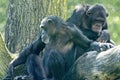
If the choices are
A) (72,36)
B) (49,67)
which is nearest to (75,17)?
(72,36)

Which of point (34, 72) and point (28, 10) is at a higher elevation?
point (28, 10)

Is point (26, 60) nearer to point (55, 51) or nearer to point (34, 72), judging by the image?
point (34, 72)

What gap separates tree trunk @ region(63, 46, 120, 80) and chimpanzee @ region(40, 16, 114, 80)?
50cm

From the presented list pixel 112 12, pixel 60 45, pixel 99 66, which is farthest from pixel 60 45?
pixel 112 12

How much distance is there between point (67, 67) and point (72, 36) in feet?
1.84

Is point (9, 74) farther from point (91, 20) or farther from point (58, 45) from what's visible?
point (91, 20)

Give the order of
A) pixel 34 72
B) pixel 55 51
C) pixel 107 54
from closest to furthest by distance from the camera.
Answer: pixel 107 54, pixel 55 51, pixel 34 72

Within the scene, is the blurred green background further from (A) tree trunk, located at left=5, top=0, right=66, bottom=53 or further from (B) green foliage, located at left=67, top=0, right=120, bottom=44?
(A) tree trunk, located at left=5, top=0, right=66, bottom=53

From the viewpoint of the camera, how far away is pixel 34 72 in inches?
354

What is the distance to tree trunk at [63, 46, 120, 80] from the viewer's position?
694cm

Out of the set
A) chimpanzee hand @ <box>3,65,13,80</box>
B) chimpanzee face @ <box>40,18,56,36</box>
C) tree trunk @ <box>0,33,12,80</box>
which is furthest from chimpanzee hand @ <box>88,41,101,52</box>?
tree trunk @ <box>0,33,12,80</box>

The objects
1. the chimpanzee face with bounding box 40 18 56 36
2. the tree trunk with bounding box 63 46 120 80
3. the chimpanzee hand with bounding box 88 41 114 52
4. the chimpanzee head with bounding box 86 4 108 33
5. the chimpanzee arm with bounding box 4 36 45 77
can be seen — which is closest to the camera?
the tree trunk with bounding box 63 46 120 80

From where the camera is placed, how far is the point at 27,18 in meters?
10.3

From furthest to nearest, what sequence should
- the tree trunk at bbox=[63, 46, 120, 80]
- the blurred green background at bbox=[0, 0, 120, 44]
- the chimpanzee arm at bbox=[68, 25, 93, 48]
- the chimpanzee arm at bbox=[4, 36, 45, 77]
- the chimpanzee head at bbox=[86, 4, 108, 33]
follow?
the blurred green background at bbox=[0, 0, 120, 44] → the chimpanzee head at bbox=[86, 4, 108, 33] → the chimpanzee arm at bbox=[4, 36, 45, 77] → the chimpanzee arm at bbox=[68, 25, 93, 48] → the tree trunk at bbox=[63, 46, 120, 80]
